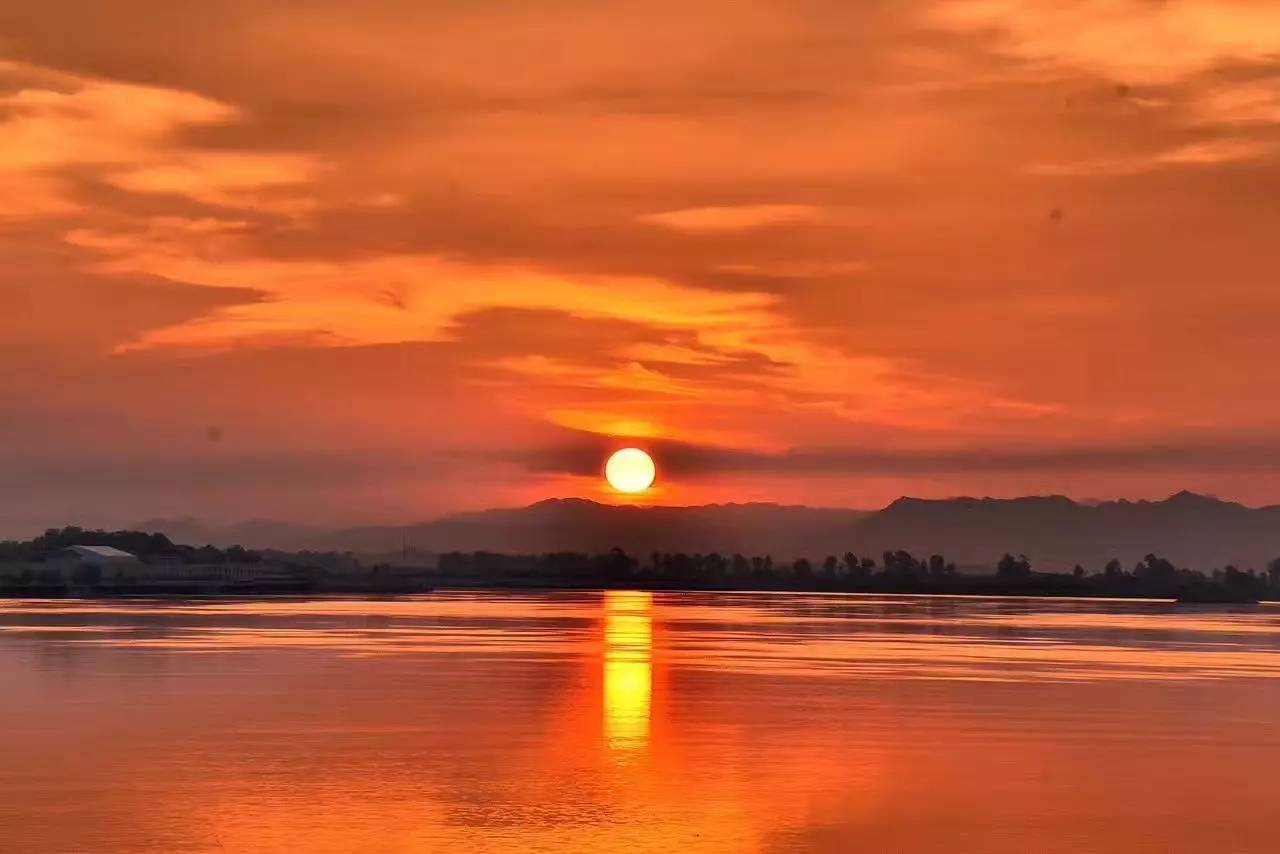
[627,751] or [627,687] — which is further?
[627,687]

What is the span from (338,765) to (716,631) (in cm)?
6226

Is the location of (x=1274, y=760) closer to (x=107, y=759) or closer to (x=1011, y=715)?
(x=1011, y=715)

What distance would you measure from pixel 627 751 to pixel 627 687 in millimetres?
15312

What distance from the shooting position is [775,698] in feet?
152

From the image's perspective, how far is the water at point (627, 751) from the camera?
2570 cm

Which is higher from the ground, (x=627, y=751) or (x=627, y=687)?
(x=627, y=687)

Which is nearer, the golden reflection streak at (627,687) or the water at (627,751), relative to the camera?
the water at (627,751)

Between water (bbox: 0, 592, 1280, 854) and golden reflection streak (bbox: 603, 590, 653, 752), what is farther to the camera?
golden reflection streak (bbox: 603, 590, 653, 752)

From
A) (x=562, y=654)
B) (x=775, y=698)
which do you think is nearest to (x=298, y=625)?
(x=562, y=654)

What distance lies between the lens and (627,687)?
165ft

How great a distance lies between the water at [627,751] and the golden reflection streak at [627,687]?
160mm

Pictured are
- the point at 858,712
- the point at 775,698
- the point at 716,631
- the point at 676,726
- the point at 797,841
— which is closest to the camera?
the point at 797,841

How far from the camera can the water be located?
1012 inches

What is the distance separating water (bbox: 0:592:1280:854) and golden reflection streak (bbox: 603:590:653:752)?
160 mm
